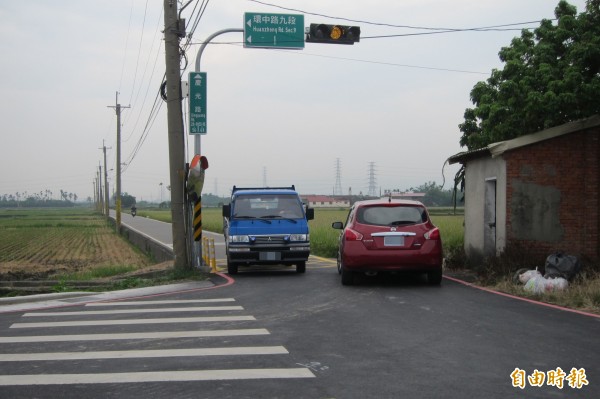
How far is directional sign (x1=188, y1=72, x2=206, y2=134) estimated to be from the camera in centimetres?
1761

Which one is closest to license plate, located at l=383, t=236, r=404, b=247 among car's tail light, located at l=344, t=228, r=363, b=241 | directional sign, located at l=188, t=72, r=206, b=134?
car's tail light, located at l=344, t=228, r=363, b=241

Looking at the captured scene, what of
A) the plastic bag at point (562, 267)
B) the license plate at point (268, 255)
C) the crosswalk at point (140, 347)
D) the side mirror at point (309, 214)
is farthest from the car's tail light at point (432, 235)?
the side mirror at point (309, 214)

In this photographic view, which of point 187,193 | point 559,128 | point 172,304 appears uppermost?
point 559,128

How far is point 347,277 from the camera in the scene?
13.5m

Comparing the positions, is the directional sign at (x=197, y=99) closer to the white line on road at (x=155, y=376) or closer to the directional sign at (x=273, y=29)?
the directional sign at (x=273, y=29)

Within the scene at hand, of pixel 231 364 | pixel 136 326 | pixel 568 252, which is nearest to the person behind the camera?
pixel 231 364

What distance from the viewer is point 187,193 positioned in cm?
1658

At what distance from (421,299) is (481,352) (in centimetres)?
416

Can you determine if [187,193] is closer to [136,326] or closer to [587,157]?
[136,326]

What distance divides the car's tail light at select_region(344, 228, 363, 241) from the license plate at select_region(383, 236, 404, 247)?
→ 487 mm

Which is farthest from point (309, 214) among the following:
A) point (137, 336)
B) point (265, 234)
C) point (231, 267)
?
point (137, 336)

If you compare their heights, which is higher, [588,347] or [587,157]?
[587,157]

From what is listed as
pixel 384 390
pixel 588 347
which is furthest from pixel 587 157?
pixel 384 390

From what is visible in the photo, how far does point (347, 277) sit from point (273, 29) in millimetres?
7205
